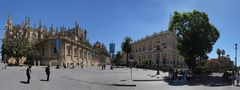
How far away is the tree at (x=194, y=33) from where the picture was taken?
41.3 m

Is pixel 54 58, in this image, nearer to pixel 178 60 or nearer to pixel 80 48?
pixel 80 48

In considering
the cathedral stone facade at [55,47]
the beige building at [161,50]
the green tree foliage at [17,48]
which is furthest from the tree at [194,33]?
the green tree foliage at [17,48]

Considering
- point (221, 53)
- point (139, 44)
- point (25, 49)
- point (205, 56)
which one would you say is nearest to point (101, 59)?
point (139, 44)

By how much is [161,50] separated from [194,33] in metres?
49.5

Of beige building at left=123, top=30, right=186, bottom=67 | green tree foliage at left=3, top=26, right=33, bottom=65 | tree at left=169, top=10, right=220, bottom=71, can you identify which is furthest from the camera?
beige building at left=123, top=30, right=186, bottom=67

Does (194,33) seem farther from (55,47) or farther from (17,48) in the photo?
(55,47)

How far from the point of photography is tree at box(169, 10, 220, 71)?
41.3 m

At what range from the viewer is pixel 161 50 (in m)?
90.6

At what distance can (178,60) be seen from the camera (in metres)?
94.1

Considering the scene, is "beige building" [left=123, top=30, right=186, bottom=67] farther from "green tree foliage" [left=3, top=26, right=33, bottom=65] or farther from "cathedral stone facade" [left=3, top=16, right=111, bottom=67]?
"green tree foliage" [left=3, top=26, right=33, bottom=65]

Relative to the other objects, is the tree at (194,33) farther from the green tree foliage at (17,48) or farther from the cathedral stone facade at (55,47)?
the green tree foliage at (17,48)

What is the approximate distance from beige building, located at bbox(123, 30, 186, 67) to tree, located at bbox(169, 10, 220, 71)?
3614 cm

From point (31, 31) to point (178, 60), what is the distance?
45503mm

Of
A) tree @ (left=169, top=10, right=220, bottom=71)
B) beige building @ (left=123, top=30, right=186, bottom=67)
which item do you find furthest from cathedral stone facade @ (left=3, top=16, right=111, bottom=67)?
tree @ (left=169, top=10, right=220, bottom=71)
